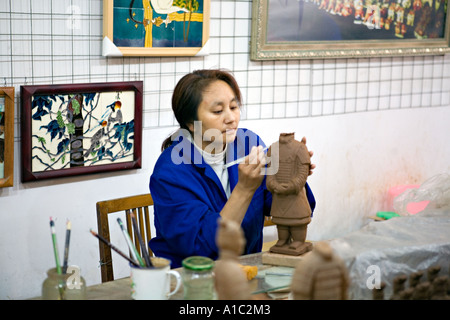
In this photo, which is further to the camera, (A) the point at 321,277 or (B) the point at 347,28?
(B) the point at 347,28

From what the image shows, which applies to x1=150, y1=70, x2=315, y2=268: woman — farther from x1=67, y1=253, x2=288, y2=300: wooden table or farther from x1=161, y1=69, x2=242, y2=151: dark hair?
x1=67, y1=253, x2=288, y2=300: wooden table

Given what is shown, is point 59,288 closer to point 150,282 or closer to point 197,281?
point 150,282

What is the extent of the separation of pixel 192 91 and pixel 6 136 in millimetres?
793

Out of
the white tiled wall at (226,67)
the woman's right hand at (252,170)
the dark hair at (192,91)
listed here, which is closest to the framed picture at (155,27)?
the white tiled wall at (226,67)

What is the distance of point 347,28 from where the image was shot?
3607 millimetres

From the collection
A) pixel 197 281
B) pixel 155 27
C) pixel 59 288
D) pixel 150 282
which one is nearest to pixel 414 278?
pixel 197 281

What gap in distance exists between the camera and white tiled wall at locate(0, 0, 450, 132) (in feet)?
8.29

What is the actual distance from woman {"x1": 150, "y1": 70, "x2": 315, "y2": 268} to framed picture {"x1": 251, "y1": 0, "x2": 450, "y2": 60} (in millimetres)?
1032

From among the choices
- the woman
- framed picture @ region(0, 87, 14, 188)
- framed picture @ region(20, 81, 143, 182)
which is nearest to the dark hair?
the woman

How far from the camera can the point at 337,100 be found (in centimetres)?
369

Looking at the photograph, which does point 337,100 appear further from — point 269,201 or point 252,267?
point 252,267

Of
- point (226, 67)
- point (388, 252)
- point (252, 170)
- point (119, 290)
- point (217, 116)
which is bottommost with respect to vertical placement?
point (119, 290)

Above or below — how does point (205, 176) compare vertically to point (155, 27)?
below

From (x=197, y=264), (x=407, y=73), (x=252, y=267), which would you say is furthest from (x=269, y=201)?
(x=407, y=73)
